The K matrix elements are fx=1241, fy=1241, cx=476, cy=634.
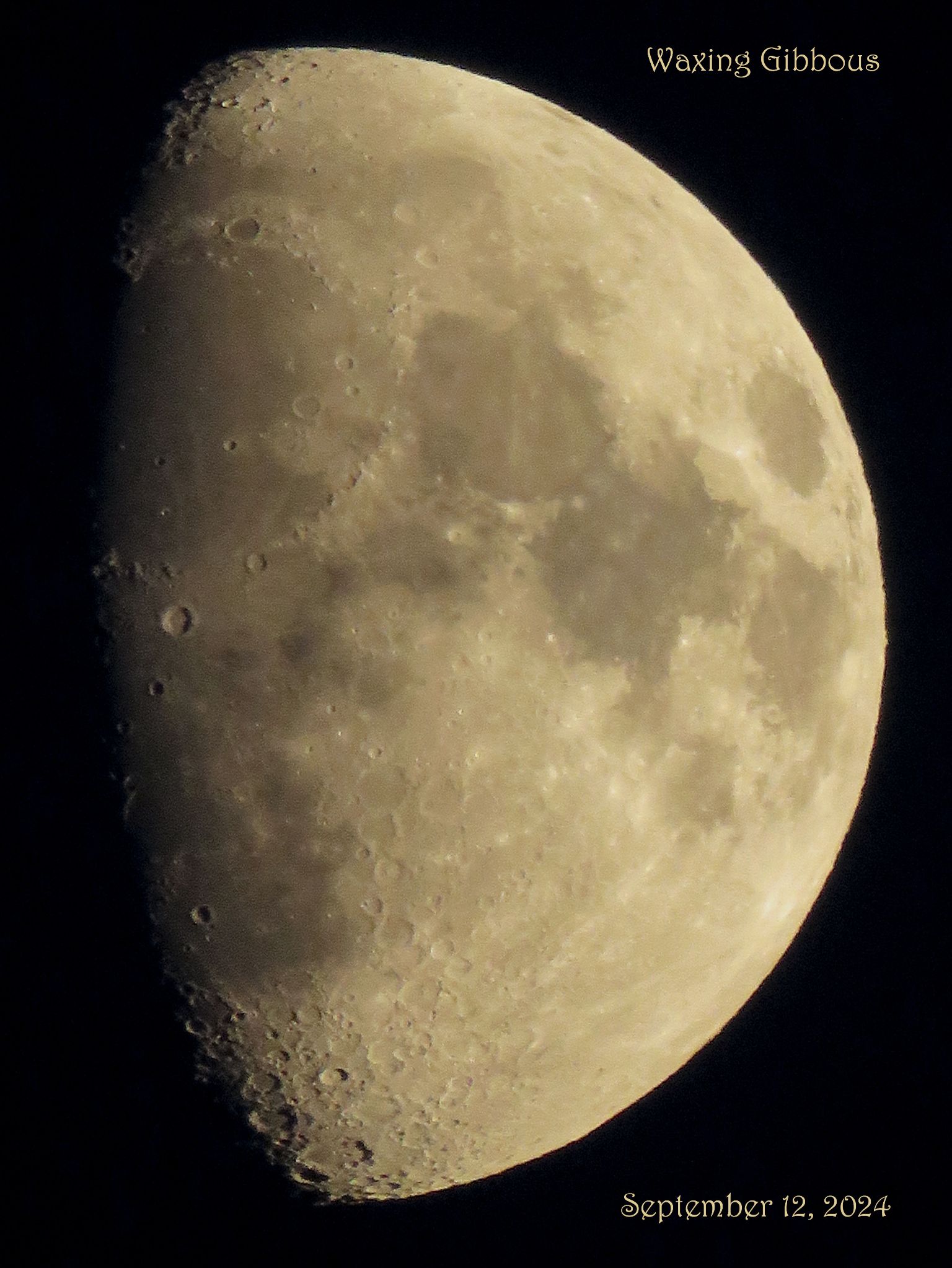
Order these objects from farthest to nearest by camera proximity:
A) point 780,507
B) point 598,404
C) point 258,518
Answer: point 780,507 < point 598,404 < point 258,518

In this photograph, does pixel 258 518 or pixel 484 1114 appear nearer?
pixel 258 518

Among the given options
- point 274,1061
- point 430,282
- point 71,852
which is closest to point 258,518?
point 430,282

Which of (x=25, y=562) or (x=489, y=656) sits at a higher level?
(x=25, y=562)

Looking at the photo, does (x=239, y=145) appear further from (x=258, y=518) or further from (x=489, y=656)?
(x=489, y=656)

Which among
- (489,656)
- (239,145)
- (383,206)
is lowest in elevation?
(489,656)

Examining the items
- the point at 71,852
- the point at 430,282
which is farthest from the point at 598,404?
the point at 71,852

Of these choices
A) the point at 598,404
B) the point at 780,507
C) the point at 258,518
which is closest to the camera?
the point at 258,518

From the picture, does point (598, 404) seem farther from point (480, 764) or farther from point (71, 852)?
point (71, 852)
